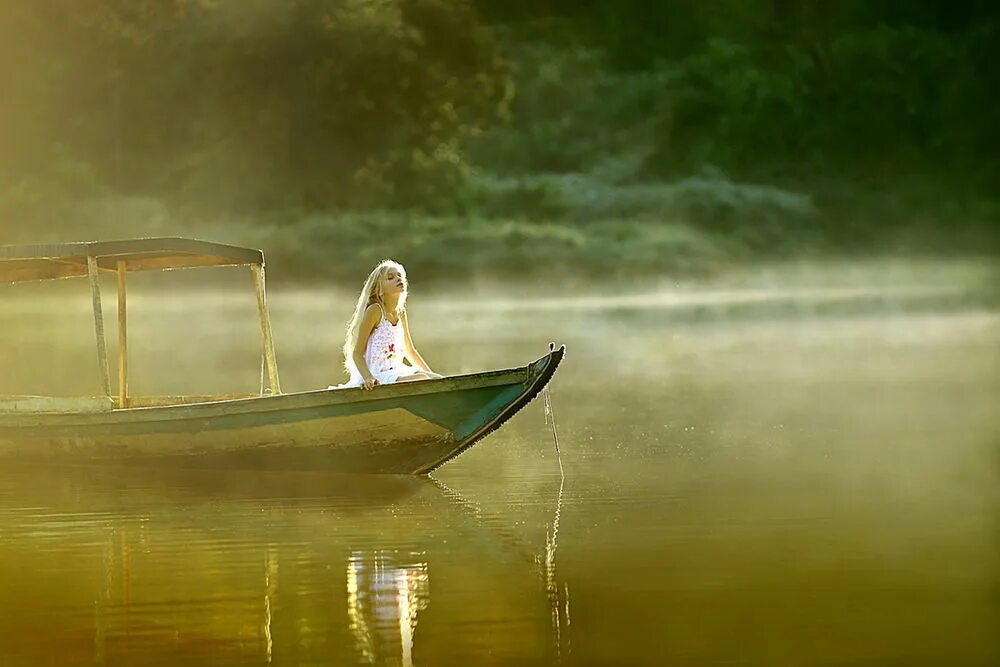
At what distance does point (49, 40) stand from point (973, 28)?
2399 cm

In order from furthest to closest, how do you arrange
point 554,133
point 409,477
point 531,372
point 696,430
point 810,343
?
1. point 554,133
2. point 810,343
3. point 696,430
4. point 409,477
5. point 531,372

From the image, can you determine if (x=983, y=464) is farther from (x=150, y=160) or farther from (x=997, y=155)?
(x=997, y=155)

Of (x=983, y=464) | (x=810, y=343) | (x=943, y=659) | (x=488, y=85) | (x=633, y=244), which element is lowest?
(x=943, y=659)

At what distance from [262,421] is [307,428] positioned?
29cm

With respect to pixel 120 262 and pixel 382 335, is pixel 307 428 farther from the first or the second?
pixel 120 262

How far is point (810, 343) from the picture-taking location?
33719mm

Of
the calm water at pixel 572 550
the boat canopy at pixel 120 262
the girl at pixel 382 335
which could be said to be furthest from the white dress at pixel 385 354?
the boat canopy at pixel 120 262

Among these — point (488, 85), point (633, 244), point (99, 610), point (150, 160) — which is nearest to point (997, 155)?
point (633, 244)

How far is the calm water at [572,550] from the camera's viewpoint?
20.0 feet

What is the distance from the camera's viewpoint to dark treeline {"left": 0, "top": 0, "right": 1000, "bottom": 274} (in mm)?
43750

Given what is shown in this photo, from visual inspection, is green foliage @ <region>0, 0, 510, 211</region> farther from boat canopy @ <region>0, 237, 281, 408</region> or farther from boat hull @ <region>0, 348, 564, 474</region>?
boat hull @ <region>0, 348, 564, 474</region>

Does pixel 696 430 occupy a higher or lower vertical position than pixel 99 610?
higher

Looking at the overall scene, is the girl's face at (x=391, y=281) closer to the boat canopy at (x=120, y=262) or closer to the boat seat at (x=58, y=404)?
the boat canopy at (x=120, y=262)

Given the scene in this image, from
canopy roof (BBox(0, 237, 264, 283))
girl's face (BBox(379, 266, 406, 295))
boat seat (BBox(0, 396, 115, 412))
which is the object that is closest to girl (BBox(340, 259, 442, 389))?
girl's face (BBox(379, 266, 406, 295))
